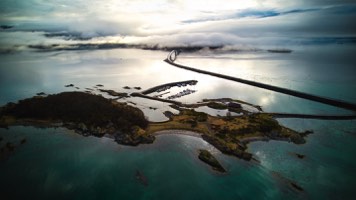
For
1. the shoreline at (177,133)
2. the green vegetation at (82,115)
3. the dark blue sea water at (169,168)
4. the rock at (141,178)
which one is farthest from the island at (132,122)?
the rock at (141,178)

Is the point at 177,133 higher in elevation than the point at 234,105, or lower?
lower

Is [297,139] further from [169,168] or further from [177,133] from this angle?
[169,168]

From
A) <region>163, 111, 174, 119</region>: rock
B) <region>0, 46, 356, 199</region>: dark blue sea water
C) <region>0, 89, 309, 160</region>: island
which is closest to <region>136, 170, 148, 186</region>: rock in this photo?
<region>0, 46, 356, 199</region>: dark blue sea water

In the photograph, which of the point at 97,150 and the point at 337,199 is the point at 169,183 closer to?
the point at 97,150

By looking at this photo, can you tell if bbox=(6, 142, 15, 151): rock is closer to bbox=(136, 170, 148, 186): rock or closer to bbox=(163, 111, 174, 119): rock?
bbox=(136, 170, 148, 186): rock

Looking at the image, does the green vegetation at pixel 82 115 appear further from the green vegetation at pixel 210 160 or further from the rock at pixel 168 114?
the green vegetation at pixel 210 160

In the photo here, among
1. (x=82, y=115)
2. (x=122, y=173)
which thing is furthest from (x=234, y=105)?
(x=122, y=173)
